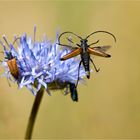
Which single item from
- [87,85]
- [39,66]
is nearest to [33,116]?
[39,66]

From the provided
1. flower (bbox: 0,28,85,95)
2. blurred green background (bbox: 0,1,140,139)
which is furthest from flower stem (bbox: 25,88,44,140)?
blurred green background (bbox: 0,1,140,139)

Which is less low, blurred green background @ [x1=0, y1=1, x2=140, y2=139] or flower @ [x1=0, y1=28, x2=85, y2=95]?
flower @ [x1=0, y1=28, x2=85, y2=95]

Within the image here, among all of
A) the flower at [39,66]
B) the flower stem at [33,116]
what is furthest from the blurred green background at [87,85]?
the flower stem at [33,116]

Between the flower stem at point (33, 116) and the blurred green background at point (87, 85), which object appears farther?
the blurred green background at point (87, 85)

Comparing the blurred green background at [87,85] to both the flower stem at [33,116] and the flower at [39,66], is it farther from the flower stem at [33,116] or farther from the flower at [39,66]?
the flower stem at [33,116]

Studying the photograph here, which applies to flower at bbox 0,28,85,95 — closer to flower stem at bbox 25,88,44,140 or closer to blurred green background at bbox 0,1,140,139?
flower stem at bbox 25,88,44,140

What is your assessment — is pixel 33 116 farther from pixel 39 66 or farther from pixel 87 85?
pixel 87 85

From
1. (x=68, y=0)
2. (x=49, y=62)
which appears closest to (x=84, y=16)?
(x=68, y=0)
